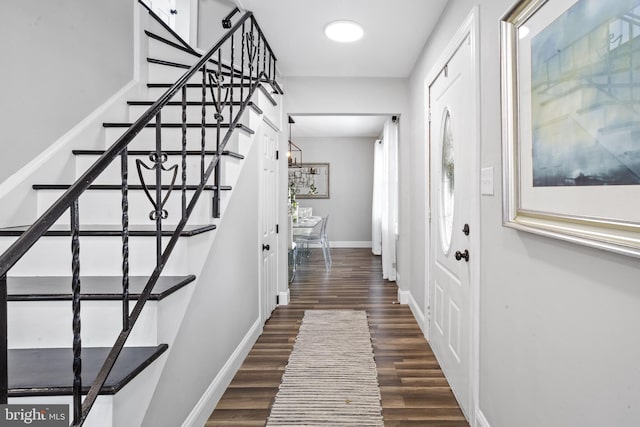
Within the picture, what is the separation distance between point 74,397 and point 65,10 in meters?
2.15

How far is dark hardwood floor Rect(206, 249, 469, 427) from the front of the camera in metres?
Result: 2.06

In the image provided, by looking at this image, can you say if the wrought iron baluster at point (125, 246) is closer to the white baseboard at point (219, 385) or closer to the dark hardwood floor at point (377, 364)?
the white baseboard at point (219, 385)

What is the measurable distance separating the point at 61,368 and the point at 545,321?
1676 mm

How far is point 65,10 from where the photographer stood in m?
2.08

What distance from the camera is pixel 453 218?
2.40 meters

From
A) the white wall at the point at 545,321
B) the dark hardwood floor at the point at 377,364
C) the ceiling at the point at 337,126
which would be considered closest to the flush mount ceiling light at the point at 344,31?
the white wall at the point at 545,321

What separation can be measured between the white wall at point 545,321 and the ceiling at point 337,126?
433cm

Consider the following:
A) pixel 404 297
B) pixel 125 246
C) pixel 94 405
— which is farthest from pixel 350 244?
pixel 94 405

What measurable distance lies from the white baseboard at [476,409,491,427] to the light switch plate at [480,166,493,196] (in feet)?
3.65

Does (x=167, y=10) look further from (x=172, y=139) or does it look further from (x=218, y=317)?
(x=218, y=317)

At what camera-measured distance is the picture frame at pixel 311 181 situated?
8602 millimetres

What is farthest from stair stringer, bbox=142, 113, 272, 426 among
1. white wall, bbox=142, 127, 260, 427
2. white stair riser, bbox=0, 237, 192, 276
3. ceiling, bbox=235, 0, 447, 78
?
ceiling, bbox=235, 0, 447, 78

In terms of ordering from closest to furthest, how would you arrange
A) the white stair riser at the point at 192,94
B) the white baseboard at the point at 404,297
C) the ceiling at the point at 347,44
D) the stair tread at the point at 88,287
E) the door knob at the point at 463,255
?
the stair tread at the point at 88,287
the door knob at the point at 463,255
the ceiling at the point at 347,44
the white stair riser at the point at 192,94
the white baseboard at the point at 404,297

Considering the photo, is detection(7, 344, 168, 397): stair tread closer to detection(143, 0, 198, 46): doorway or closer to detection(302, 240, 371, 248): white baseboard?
detection(143, 0, 198, 46): doorway
